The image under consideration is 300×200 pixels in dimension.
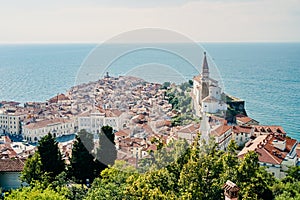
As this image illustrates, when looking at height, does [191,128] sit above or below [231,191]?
above

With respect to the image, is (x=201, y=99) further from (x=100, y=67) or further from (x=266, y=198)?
(x=266, y=198)

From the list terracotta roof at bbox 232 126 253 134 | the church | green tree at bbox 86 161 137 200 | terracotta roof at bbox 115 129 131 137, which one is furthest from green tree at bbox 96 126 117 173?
terracotta roof at bbox 232 126 253 134

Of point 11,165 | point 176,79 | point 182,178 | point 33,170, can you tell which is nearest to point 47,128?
point 11,165

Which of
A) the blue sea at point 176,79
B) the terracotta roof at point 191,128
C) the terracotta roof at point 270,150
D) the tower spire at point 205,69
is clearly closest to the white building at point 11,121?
the blue sea at point 176,79

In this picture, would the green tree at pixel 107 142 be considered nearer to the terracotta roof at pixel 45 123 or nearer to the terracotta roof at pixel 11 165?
the terracotta roof at pixel 11 165

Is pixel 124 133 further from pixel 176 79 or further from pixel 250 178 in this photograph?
pixel 250 178

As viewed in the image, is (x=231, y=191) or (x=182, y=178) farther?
(x=182, y=178)
